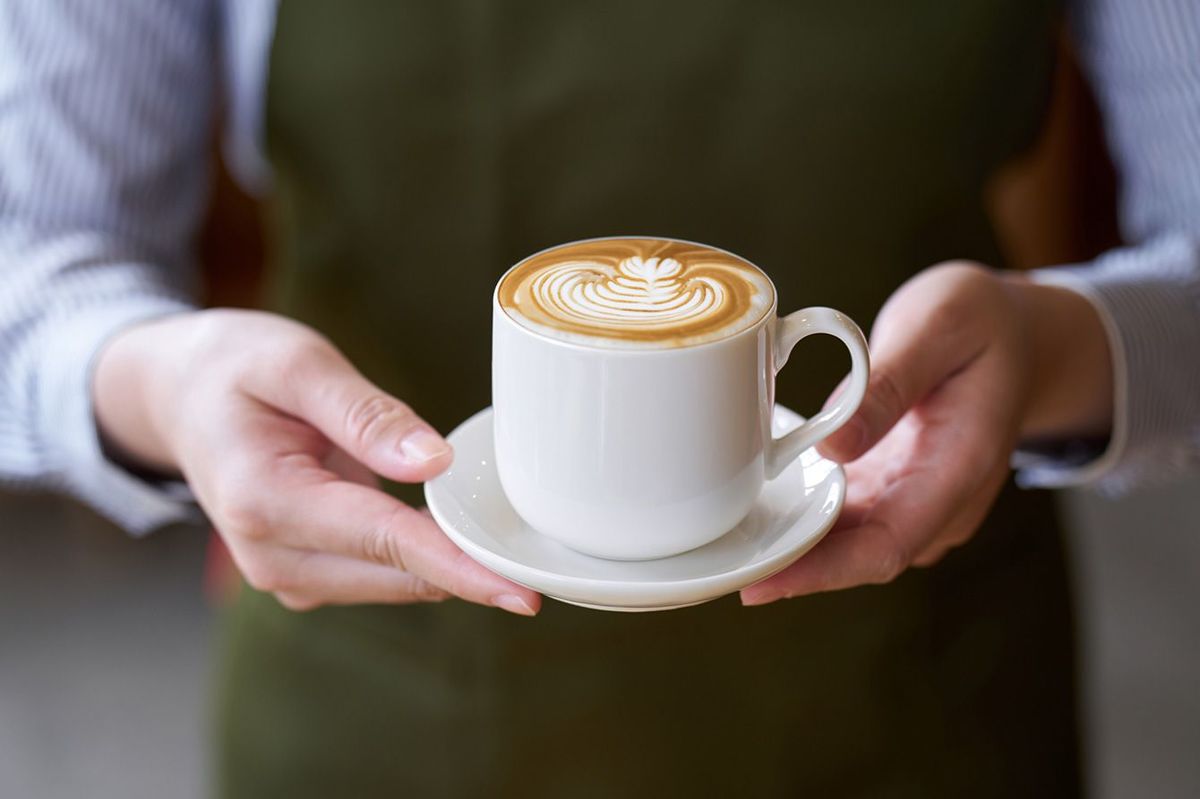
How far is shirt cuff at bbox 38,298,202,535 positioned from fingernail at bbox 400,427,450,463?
0.37 metres

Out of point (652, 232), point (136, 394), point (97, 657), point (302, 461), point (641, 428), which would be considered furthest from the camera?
point (97, 657)

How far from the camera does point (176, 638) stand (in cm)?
249

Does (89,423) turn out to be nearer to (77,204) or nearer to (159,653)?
(77,204)

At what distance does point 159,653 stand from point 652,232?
185 cm

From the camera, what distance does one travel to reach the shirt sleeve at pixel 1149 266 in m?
0.96

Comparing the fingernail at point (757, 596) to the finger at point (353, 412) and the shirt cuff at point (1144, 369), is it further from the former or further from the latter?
the shirt cuff at point (1144, 369)

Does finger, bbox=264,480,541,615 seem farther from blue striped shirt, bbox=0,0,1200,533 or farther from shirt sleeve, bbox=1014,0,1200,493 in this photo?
shirt sleeve, bbox=1014,0,1200,493

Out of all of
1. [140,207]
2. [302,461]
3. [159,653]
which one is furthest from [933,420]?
[159,653]

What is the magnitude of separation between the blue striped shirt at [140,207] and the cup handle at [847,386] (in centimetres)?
35

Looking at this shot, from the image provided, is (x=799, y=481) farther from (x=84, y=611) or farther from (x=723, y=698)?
(x=84, y=611)

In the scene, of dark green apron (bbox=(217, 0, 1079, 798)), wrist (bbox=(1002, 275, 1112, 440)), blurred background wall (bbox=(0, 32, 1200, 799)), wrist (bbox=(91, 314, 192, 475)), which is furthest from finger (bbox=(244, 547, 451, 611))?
blurred background wall (bbox=(0, 32, 1200, 799))

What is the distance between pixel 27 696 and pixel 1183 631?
2.42 metres

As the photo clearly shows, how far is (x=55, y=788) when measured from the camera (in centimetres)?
218

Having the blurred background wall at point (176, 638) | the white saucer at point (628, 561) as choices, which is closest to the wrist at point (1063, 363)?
the white saucer at point (628, 561)
